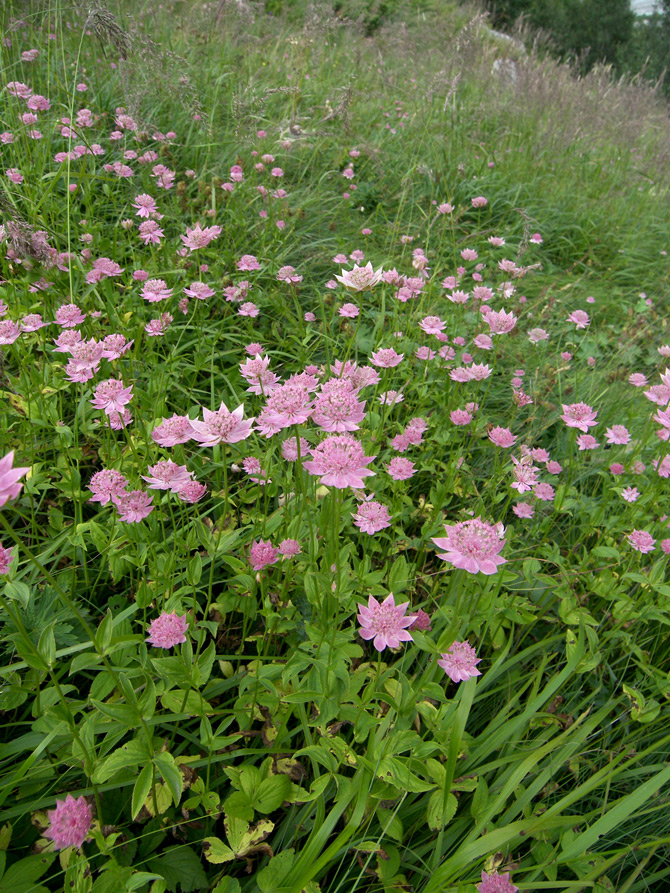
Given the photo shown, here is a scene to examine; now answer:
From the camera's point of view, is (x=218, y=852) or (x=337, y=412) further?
(x=337, y=412)

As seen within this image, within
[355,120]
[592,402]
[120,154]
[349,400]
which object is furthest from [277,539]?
[355,120]

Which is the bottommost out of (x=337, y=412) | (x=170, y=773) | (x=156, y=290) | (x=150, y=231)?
(x=170, y=773)

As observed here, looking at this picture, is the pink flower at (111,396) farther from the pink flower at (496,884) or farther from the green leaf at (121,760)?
the pink flower at (496,884)

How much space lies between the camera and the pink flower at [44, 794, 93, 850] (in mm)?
958

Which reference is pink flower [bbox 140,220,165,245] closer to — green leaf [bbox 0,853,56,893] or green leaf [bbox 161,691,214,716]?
green leaf [bbox 161,691,214,716]

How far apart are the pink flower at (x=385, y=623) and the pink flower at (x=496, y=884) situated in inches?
18.8

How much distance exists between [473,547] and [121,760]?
0.83 metres

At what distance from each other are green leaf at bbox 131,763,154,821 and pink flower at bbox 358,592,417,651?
495mm

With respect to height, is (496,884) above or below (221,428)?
below

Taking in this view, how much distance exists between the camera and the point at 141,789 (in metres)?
1.02

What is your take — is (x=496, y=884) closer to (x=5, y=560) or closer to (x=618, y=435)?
(x=5, y=560)

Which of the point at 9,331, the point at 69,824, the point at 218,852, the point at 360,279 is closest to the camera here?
the point at 69,824

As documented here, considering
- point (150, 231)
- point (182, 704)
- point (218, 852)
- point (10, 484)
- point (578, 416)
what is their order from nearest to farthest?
1. point (10, 484)
2. point (218, 852)
3. point (182, 704)
4. point (578, 416)
5. point (150, 231)

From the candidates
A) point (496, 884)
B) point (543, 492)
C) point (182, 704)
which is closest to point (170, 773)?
point (182, 704)
